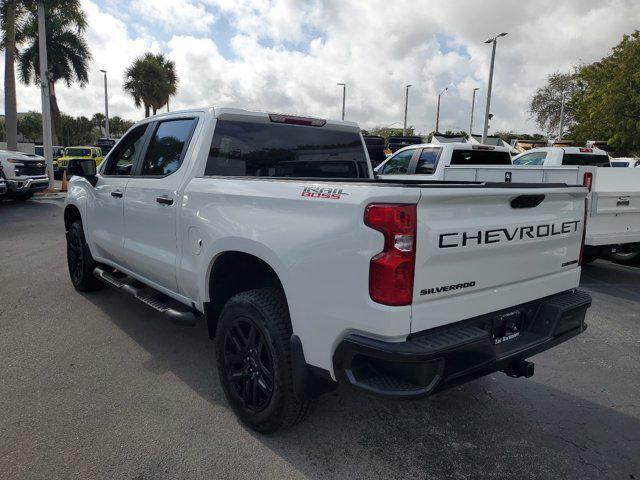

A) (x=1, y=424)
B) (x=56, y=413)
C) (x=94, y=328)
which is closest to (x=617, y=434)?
(x=56, y=413)

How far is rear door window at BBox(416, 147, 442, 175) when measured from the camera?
8977 millimetres

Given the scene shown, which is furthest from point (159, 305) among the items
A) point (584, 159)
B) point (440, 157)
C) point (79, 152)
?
point (79, 152)

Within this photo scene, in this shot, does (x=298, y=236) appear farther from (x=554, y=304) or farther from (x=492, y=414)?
(x=492, y=414)

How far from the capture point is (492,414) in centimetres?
319

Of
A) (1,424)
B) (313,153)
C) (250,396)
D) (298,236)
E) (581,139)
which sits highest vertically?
(581,139)

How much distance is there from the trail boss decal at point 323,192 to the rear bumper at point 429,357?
0.66 meters

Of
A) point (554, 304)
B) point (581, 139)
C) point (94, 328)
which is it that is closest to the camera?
point (554, 304)

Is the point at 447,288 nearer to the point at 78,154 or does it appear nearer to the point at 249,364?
the point at 249,364

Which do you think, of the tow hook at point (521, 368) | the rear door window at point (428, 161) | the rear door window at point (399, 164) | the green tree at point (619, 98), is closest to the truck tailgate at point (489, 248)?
the tow hook at point (521, 368)

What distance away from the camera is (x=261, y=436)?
9.49 feet

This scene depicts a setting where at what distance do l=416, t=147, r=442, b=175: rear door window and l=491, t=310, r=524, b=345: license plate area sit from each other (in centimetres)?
640

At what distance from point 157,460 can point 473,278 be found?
193 centimetres

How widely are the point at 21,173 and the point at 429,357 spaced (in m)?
15.4

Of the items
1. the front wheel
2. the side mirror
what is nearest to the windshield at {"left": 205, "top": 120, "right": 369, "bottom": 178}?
the front wheel
